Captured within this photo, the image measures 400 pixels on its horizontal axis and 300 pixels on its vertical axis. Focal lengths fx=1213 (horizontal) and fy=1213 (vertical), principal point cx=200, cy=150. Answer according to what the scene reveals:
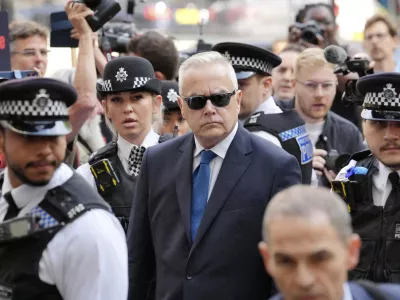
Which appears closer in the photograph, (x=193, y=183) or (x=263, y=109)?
(x=193, y=183)

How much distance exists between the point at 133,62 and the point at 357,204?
2011 millimetres

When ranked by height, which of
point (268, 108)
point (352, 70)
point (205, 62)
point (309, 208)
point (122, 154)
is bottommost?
point (122, 154)

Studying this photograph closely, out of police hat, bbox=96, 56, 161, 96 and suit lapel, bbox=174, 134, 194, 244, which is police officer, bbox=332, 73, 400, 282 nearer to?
suit lapel, bbox=174, 134, 194, 244

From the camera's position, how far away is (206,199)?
658 cm

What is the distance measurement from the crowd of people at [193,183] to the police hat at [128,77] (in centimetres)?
1

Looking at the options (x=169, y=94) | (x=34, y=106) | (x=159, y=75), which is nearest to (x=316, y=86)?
(x=159, y=75)

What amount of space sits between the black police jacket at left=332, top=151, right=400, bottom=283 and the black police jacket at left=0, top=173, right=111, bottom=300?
1.93 m

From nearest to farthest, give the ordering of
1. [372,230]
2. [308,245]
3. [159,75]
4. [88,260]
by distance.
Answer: [308,245] < [88,260] < [372,230] < [159,75]

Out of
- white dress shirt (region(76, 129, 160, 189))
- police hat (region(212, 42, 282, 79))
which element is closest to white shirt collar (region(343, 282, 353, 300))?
white dress shirt (region(76, 129, 160, 189))

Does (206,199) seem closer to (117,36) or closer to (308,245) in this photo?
(308,245)

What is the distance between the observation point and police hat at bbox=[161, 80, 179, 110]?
9.16 meters

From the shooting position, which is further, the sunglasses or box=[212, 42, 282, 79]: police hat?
box=[212, 42, 282, 79]: police hat

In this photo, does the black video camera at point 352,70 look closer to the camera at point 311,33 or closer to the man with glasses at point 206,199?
the man with glasses at point 206,199

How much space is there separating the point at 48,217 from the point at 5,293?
1.25ft
